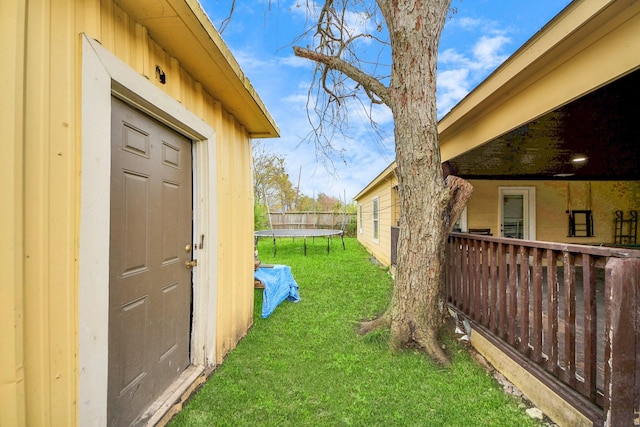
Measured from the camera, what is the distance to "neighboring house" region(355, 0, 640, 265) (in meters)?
1.96

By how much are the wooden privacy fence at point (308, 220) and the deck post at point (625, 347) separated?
A: 533 inches

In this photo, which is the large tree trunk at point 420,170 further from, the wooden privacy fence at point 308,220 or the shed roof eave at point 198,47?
the wooden privacy fence at point 308,220

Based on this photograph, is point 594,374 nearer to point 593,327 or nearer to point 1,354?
point 593,327

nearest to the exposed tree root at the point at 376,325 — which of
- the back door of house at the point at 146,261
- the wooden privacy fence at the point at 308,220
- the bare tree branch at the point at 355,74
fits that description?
the back door of house at the point at 146,261

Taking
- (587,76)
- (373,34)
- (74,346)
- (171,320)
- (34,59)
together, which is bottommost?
(171,320)

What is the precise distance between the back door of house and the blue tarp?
1677mm

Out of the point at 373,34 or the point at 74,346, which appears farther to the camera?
the point at 373,34

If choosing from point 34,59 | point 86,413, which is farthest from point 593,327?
point 34,59

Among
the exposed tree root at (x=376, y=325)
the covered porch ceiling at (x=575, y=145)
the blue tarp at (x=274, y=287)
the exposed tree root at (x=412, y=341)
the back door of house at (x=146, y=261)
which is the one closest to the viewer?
the back door of house at (x=146, y=261)

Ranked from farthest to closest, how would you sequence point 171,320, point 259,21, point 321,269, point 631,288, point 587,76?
point 321,269
point 259,21
point 171,320
point 587,76
point 631,288

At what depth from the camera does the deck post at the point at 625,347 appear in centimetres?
152

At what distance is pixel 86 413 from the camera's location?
133cm

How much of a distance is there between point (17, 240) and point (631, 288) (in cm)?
278

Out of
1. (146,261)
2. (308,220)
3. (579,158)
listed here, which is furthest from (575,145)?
(308,220)
